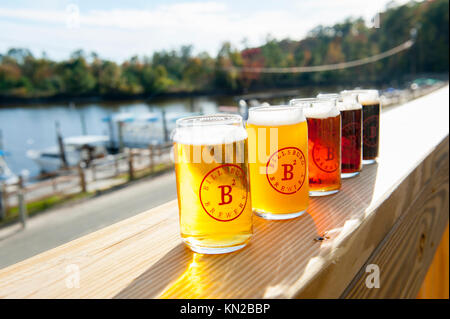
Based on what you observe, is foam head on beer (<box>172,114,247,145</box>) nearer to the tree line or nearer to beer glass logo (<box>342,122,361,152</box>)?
beer glass logo (<box>342,122,361,152</box>)

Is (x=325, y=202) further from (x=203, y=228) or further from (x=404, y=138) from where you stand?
(x=404, y=138)

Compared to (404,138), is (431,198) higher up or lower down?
lower down

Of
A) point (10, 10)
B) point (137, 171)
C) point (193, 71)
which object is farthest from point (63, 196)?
point (10, 10)

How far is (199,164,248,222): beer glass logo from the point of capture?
0.56 metres

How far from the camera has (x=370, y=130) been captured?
1.06 metres

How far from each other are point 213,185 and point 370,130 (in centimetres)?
67

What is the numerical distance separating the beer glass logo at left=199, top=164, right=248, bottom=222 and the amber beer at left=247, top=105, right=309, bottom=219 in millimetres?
103

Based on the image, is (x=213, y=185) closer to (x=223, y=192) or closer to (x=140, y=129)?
(x=223, y=192)

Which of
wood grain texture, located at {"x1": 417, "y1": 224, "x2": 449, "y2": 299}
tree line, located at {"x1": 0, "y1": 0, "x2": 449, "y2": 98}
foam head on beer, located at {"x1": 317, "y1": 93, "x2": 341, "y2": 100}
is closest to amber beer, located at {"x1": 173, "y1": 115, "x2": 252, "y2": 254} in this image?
foam head on beer, located at {"x1": 317, "y1": 93, "x2": 341, "y2": 100}

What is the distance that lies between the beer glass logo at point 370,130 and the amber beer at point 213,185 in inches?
22.9

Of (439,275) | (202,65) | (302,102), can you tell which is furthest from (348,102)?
(202,65)
